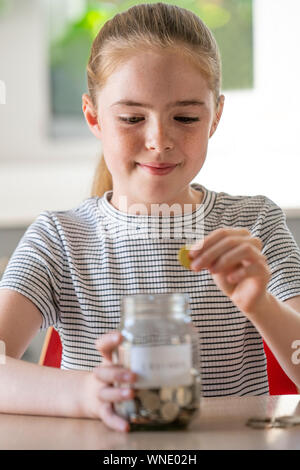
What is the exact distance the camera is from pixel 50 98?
3.51m

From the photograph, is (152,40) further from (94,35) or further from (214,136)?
(94,35)

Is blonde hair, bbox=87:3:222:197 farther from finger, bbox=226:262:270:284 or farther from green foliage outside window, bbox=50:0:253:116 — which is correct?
green foliage outside window, bbox=50:0:253:116

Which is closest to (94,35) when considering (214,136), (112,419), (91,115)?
(214,136)

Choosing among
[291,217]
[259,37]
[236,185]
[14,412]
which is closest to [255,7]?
[259,37]

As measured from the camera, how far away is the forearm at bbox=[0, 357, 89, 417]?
2.45ft

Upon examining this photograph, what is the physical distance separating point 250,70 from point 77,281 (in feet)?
7.71

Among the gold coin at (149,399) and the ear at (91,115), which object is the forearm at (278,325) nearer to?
the gold coin at (149,399)

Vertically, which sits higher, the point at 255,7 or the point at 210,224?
the point at 255,7

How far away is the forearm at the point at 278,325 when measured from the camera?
2.85 feet

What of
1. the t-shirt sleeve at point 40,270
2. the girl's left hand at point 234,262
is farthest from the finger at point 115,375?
the t-shirt sleeve at point 40,270

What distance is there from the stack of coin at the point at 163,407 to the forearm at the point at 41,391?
108mm

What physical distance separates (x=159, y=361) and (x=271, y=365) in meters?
0.63

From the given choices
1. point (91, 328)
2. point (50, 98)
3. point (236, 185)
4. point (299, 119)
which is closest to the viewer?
point (91, 328)
